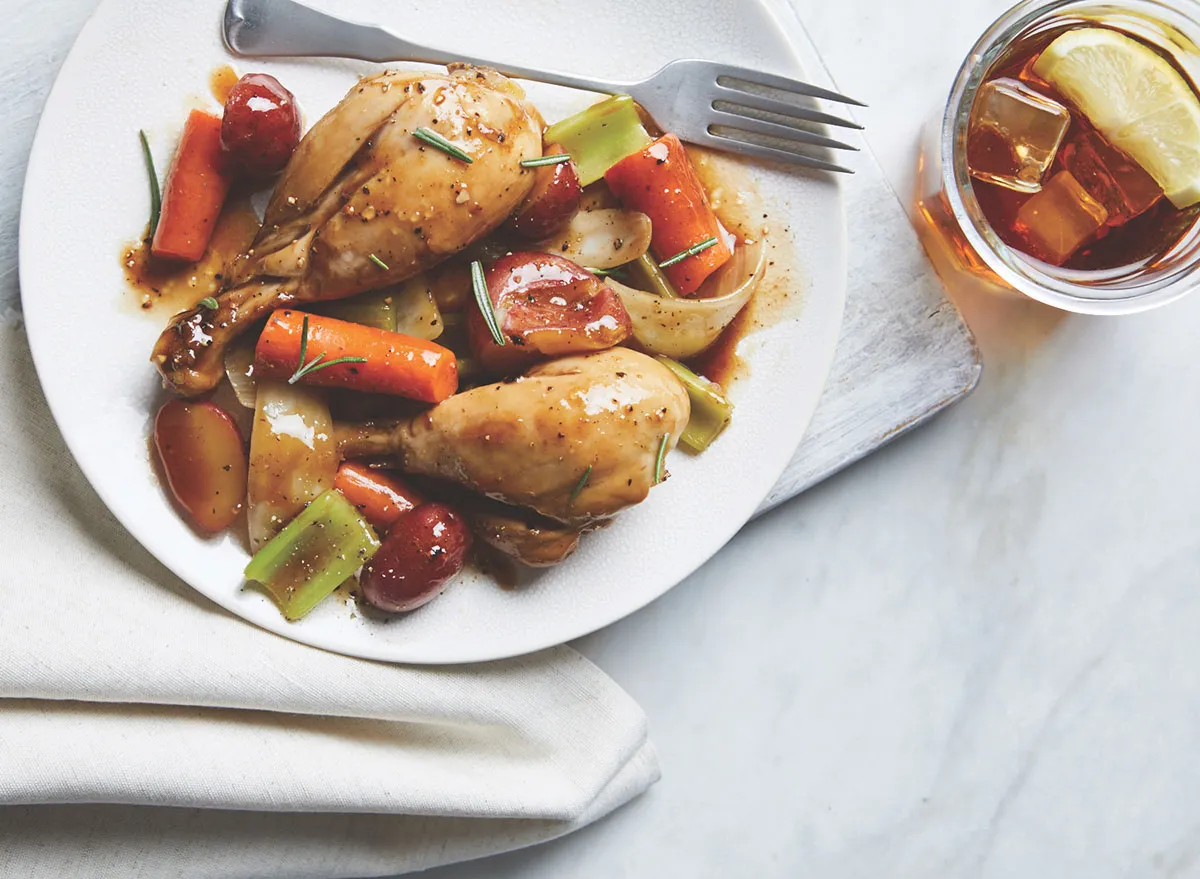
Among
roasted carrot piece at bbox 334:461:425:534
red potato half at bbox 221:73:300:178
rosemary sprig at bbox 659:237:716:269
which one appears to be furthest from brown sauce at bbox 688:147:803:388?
red potato half at bbox 221:73:300:178

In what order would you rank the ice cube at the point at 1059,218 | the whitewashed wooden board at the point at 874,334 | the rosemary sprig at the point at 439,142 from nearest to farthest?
the rosemary sprig at the point at 439,142
the ice cube at the point at 1059,218
the whitewashed wooden board at the point at 874,334

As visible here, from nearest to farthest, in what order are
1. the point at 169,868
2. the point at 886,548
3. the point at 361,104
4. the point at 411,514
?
the point at 361,104 < the point at 411,514 < the point at 169,868 < the point at 886,548

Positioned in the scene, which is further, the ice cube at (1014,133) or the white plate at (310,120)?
the ice cube at (1014,133)

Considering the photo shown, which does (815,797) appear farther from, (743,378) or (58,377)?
(58,377)

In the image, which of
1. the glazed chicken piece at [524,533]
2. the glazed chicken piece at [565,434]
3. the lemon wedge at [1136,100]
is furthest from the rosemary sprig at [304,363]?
the lemon wedge at [1136,100]

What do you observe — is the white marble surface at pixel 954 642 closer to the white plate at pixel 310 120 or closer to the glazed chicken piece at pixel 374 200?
the white plate at pixel 310 120

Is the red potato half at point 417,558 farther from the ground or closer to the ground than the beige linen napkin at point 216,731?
farther from the ground

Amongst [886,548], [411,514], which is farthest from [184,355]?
[886,548]
